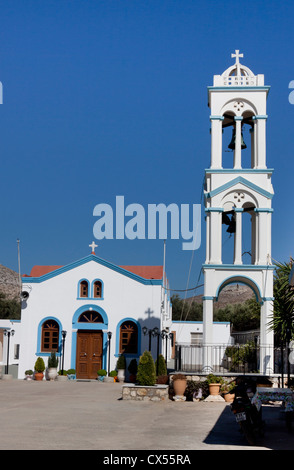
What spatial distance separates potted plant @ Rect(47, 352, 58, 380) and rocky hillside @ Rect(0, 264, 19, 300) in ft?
168

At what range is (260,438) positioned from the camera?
1097cm

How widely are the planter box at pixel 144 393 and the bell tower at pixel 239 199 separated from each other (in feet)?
7.44

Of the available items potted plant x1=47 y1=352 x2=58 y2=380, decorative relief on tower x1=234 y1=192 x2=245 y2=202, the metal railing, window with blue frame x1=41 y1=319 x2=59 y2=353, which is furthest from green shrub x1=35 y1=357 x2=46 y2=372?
decorative relief on tower x1=234 y1=192 x2=245 y2=202

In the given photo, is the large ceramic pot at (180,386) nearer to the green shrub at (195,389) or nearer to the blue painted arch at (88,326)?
the green shrub at (195,389)

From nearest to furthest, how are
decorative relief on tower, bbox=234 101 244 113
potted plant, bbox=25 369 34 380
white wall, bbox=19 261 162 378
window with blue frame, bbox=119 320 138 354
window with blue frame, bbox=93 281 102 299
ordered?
decorative relief on tower, bbox=234 101 244 113 → potted plant, bbox=25 369 34 380 → window with blue frame, bbox=119 320 138 354 → white wall, bbox=19 261 162 378 → window with blue frame, bbox=93 281 102 299

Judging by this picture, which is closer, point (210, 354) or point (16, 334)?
point (210, 354)

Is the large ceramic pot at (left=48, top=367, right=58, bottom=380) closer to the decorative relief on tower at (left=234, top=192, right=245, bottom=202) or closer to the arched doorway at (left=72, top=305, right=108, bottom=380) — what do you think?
the arched doorway at (left=72, top=305, right=108, bottom=380)

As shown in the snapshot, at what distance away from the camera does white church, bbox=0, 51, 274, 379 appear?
20.7m

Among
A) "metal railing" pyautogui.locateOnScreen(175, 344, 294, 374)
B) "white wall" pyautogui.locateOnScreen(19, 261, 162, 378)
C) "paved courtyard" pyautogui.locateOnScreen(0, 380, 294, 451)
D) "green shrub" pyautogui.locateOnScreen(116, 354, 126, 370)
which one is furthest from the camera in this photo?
"white wall" pyautogui.locateOnScreen(19, 261, 162, 378)

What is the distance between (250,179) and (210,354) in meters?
6.35

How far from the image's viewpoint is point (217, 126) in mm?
21625

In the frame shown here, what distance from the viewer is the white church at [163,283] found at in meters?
20.7

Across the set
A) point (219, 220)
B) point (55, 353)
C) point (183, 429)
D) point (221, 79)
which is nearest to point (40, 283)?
point (55, 353)
